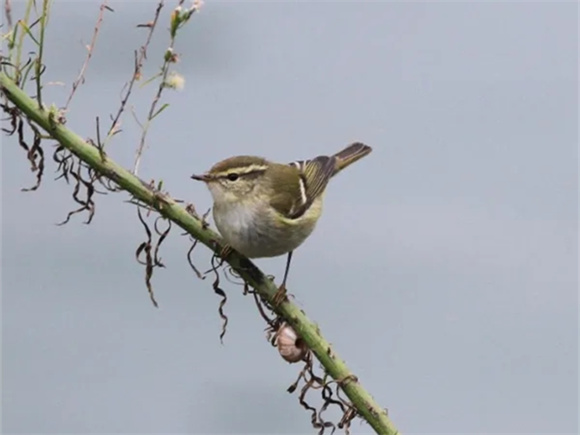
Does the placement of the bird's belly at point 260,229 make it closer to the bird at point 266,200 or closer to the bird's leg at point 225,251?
the bird at point 266,200

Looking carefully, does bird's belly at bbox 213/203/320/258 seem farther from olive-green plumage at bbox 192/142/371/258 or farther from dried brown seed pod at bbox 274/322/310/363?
dried brown seed pod at bbox 274/322/310/363

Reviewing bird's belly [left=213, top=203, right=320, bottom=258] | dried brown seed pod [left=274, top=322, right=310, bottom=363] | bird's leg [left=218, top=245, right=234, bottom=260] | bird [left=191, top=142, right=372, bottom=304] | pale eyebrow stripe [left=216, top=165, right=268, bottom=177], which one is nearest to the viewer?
dried brown seed pod [left=274, top=322, right=310, bottom=363]

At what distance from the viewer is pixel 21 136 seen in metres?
1.58

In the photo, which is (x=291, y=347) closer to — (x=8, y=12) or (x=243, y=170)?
(x=8, y=12)

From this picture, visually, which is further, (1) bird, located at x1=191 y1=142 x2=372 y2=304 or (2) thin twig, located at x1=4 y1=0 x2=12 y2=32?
(1) bird, located at x1=191 y1=142 x2=372 y2=304

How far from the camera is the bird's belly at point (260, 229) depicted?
2551 mm

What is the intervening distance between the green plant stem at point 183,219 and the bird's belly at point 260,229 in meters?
0.70

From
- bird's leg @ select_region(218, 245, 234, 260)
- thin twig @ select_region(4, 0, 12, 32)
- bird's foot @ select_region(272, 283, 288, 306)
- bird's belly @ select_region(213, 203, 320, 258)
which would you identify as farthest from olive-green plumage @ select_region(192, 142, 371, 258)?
thin twig @ select_region(4, 0, 12, 32)

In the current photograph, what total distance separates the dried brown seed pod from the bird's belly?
715 mm

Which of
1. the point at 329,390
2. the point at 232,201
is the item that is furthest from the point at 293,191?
the point at 329,390

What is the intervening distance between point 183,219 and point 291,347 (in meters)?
0.29

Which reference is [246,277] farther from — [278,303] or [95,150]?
[95,150]

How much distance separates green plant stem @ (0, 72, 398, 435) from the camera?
57.5 inches

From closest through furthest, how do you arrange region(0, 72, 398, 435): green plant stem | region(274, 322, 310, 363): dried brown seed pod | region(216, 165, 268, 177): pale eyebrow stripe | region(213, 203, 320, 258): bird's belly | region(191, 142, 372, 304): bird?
1. region(0, 72, 398, 435): green plant stem
2. region(274, 322, 310, 363): dried brown seed pod
3. region(213, 203, 320, 258): bird's belly
4. region(191, 142, 372, 304): bird
5. region(216, 165, 268, 177): pale eyebrow stripe
